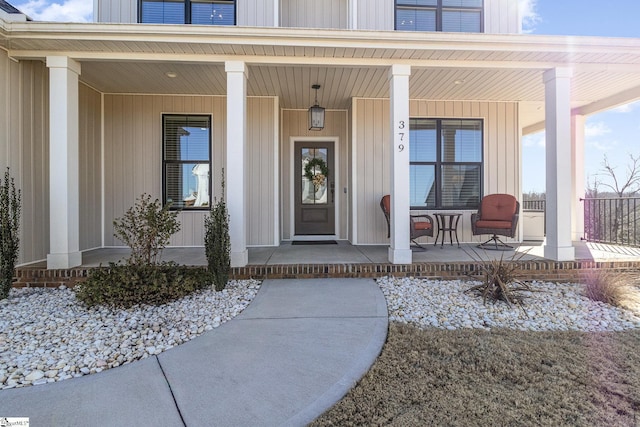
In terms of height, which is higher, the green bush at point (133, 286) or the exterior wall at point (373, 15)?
the exterior wall at point (373, 15)

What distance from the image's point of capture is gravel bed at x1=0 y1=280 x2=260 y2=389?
2.17 meters

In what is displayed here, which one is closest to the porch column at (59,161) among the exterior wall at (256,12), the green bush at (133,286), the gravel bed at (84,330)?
the gravel bed at (84,330)

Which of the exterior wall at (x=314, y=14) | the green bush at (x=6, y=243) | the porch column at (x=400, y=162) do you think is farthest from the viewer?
the exterior wall at (x=314, y=14)

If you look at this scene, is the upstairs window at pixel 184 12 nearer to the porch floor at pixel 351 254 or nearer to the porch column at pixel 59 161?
the porch column at pixel 59 161

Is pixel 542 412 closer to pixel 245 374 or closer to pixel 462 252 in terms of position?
pixel 245 374

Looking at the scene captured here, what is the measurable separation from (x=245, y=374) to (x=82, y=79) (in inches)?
207

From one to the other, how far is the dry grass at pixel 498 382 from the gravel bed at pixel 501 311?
241 millimetres

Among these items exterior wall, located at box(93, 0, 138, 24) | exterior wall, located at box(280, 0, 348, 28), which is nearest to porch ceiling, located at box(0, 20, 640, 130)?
exterior wall, located at box(93, 0, 138, 24)

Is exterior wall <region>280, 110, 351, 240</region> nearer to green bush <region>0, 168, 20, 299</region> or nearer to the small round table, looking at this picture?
the small round table

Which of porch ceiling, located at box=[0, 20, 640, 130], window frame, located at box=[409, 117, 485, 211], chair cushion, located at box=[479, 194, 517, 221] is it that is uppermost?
porch ceiling, located at box=[0, 20, 640, 130]

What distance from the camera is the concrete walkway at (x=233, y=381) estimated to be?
168cm

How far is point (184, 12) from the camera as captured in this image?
523 centimetres

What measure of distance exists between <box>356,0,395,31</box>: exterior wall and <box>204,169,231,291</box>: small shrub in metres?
3.75

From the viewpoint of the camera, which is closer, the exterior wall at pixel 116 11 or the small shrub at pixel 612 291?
the small shrub at pixel 612 291
